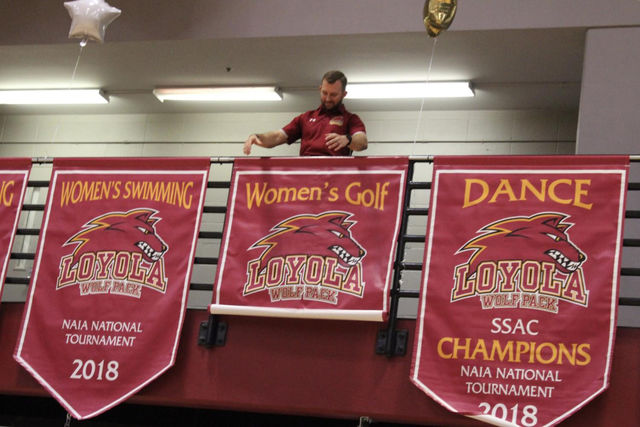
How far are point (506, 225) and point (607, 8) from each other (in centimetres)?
350

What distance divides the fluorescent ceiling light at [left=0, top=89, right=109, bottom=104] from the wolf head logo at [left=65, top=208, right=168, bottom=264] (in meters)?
4.72

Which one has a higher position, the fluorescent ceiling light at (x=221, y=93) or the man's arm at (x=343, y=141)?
the fluorescent ceiling light at (x=221, y=93)

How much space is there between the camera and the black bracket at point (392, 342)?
16.6ft

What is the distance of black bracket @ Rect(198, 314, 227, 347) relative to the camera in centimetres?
541

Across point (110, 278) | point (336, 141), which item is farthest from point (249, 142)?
point (110, 278)

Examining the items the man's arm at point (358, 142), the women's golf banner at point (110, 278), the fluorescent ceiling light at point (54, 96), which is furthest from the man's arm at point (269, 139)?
the fluorescent ceiling light at point (54, 96)

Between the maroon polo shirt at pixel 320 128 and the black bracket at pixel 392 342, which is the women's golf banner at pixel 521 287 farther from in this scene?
the maroon polo shirt at pixel 320 128

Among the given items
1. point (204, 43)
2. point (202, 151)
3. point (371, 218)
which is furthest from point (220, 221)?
point (371, 218)

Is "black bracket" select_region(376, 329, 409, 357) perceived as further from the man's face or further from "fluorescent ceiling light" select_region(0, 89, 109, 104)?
"fluorescent ceiling light" select_region(0, 89, 109, 104)

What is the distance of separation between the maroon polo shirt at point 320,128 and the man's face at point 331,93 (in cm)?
5

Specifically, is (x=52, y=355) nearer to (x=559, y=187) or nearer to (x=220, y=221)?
(x=559, y=187)

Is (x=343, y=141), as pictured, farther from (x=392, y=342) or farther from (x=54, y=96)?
(x=54, y=96)

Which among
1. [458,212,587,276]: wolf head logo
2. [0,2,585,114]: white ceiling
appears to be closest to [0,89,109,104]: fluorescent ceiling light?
[0,2,585,114]: white ceiling

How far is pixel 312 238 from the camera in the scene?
5.35 metres
